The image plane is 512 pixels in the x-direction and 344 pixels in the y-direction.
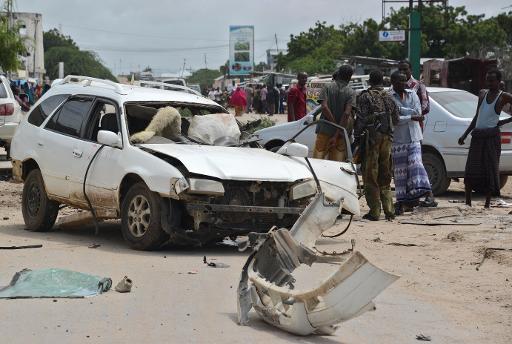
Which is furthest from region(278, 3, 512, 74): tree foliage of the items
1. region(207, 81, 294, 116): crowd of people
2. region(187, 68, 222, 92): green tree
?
region(187, 68, 222, 92): green tree

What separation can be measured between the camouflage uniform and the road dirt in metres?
0.39

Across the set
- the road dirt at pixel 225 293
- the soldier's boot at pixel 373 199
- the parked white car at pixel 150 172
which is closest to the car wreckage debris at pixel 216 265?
the road dirt at pixel 225 293

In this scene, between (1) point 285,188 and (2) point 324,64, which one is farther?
(2) point 324,64

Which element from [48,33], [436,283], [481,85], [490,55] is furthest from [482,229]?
[48,33]

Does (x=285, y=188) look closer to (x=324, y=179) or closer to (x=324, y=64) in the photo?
(x=324, y=179)

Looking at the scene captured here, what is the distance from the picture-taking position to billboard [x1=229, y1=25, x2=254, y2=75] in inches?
4136

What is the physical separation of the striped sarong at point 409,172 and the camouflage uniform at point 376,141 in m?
0.45

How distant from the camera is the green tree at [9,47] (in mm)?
33438

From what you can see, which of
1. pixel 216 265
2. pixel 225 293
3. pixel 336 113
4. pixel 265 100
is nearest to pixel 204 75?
pixel 265 100

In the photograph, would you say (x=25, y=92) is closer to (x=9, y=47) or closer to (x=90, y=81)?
(x=9, y=47)

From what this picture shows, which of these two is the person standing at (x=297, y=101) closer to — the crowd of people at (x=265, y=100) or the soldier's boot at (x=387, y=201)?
the soldier's boot at (x=387, y=201)

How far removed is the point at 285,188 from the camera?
9258 mm

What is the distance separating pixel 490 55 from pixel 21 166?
4197cm

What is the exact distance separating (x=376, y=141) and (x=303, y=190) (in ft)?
8.80
